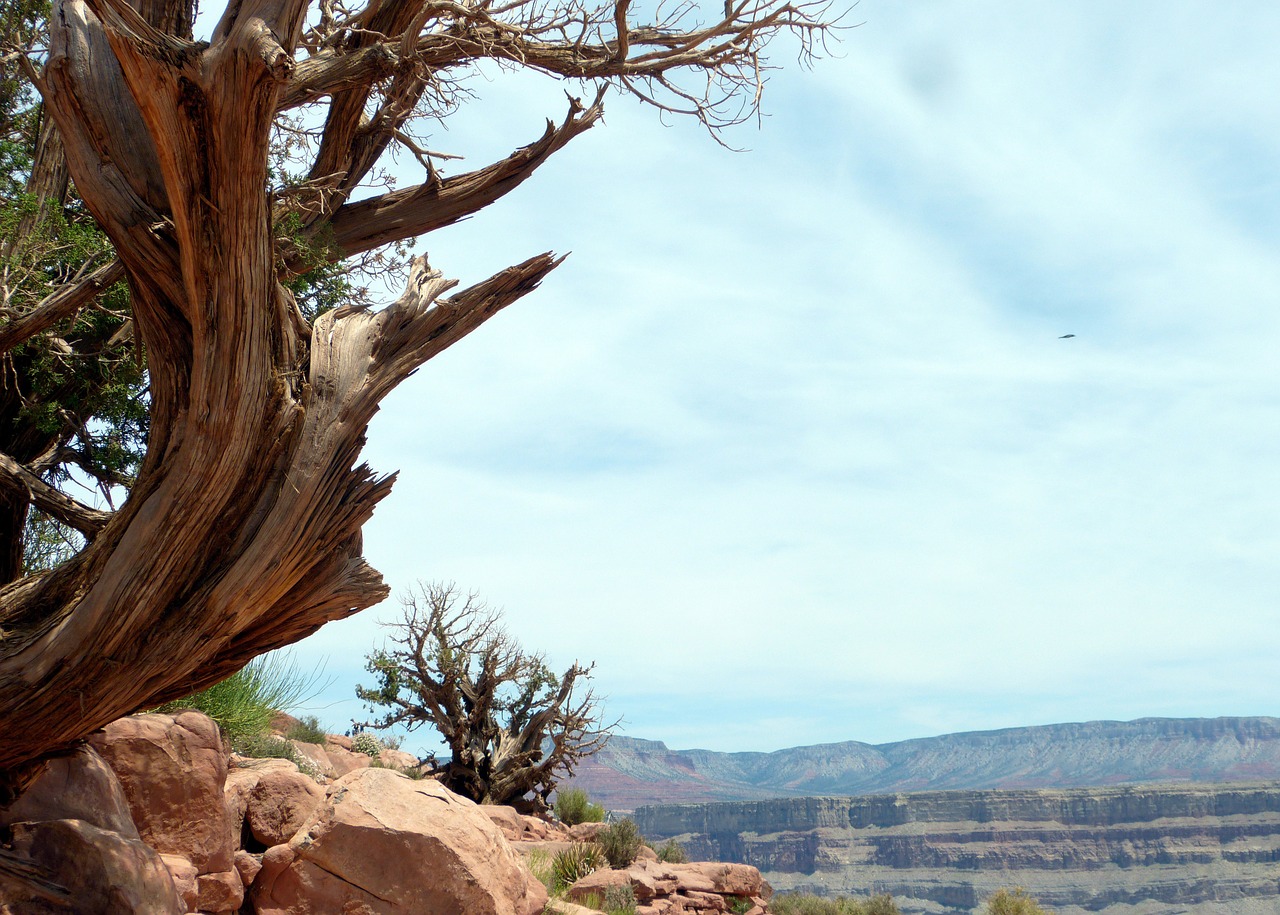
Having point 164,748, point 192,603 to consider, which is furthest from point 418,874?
point 192,603

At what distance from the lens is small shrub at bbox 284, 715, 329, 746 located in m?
20.5

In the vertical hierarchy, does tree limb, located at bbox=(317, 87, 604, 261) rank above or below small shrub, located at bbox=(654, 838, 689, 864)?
above

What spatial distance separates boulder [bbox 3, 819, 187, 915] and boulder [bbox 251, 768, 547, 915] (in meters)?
1.85

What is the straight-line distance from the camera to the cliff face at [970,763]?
133375 millimetres

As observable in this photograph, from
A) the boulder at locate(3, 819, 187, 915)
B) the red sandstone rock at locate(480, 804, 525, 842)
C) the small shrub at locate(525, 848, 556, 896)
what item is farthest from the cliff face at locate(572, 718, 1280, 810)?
the boulder at locate(3, 819, 187, 915)

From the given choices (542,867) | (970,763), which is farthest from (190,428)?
(970,763)

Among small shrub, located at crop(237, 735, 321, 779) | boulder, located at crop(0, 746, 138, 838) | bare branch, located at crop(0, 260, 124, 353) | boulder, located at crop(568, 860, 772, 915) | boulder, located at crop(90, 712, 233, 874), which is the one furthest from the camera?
boulder, located at crop(568, 860, 772, 915)

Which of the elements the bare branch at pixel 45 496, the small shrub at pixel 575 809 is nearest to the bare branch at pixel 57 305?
the bare branch at pixel 45 496

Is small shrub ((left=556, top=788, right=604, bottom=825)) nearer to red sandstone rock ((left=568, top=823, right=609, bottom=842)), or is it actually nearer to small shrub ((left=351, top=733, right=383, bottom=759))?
red sandstone rock ((left=568, top=823, right=609, bottom=842))

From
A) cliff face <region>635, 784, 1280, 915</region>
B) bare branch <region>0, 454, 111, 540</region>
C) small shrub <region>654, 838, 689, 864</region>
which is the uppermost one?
bare branch <region>0, 454, 111, 540</region>

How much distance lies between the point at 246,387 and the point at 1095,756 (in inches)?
6288

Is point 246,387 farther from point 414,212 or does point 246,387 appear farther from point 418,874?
point 418,874

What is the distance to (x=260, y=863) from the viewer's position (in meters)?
8.03

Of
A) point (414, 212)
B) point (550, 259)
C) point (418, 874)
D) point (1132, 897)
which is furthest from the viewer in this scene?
point (1132, 897)
